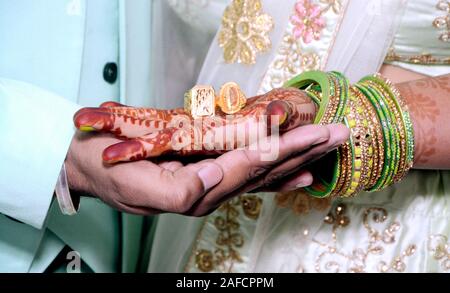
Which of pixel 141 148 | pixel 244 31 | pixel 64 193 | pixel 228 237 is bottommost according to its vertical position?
pixel 228 237

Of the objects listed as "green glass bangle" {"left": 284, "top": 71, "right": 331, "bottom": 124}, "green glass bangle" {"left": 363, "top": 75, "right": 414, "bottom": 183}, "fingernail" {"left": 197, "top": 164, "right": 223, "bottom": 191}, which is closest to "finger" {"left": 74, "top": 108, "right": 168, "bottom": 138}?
"fingernail" {"left": 197, "top": 164, "right": 223, "bottom": 191}

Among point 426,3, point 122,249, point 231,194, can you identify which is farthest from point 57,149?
point 426,3

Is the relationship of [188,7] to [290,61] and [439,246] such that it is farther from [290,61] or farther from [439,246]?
[439,246]

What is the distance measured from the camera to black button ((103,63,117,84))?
1.02m

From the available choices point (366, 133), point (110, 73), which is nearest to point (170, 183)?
point (366, 133)

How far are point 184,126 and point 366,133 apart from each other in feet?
0.81

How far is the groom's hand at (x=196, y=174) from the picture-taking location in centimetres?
71

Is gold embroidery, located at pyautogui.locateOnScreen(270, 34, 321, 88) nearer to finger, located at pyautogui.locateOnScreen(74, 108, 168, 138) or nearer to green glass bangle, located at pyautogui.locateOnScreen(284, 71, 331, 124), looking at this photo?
green glass bangle, located at pyautogui.locateOnScreen(284, 71, 331, 124)

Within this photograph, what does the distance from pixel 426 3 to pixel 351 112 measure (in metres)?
0.22

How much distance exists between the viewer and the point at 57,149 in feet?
2.72

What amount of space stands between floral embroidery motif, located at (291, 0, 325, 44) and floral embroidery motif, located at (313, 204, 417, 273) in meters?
0.28

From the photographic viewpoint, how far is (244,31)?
1012 millimetres

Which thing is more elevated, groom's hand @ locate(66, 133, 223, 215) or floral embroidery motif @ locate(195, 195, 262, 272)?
groom's hand @ locate(66, 133, 223, 215)
